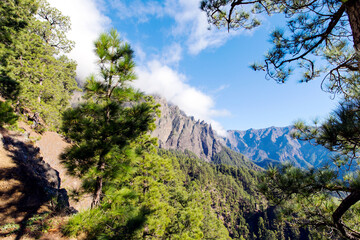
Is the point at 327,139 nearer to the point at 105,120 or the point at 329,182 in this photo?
the point at 329,182

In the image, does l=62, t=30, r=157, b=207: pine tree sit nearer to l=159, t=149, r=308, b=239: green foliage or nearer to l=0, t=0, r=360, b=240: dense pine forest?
l=0, t=0, r=360, b=240: dense pine forest

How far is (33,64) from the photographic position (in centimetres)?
1147

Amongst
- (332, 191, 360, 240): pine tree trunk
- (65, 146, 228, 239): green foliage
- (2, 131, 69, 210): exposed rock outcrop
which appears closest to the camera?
(332, 191, 360, 240): pine tree trunk

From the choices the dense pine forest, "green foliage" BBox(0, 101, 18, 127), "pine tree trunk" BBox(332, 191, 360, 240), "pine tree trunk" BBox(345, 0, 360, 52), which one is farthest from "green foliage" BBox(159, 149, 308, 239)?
"pine tree trunk" BBox(345, 0, 360, 52)

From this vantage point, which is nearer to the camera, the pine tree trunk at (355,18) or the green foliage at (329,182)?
the green foliage at (329,182)

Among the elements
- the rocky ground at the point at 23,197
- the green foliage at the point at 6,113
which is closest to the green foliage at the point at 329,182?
the rocky ground at the point at 23,197

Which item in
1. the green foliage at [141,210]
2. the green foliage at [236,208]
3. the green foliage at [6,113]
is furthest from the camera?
the green foliage at [236,208]

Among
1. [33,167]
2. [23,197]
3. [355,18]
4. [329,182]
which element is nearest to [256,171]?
[329,182]

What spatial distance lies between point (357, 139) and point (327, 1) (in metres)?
3.11

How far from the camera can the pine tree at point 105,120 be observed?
3.75 m

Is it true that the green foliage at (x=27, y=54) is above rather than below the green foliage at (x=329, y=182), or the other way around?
above

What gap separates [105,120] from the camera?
13.1ft

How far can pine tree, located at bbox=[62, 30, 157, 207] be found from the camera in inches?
148

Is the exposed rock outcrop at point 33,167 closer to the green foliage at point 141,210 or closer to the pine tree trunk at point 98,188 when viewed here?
the green foliage at point 141,210
